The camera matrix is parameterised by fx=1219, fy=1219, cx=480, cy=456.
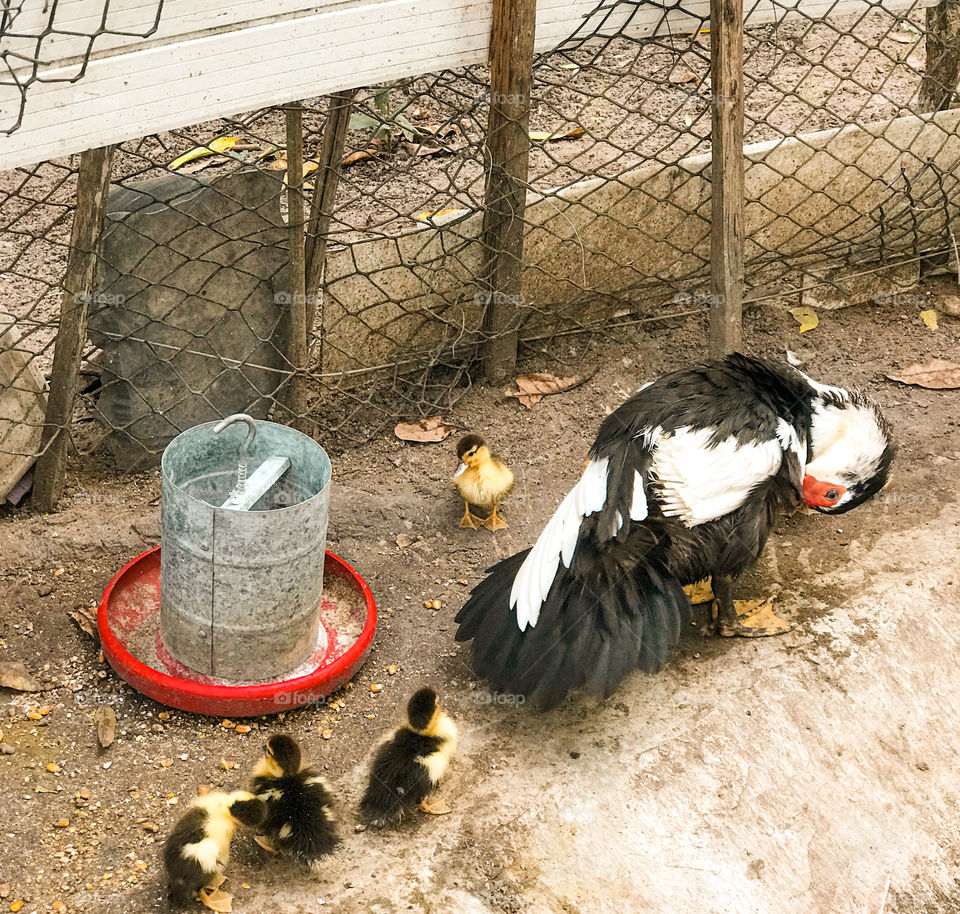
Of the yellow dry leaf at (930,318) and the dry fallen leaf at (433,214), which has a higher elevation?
the dry fallen leaf at (433,214)

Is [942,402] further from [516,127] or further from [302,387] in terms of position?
[302,387]

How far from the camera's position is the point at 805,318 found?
586 centimetres

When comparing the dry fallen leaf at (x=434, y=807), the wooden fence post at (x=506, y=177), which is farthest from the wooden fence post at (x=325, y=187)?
the dry fallen leaf at (x=434, y=807)

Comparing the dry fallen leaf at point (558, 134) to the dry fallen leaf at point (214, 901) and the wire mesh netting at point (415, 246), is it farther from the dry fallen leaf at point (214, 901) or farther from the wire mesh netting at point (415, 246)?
the dry fallen leaf at point (214, 901)

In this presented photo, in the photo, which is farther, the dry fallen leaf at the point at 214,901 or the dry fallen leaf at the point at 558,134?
the dry fallen leaf at the point at 558,134

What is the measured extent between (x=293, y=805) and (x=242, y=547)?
74 cm

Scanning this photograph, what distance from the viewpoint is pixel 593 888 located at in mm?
3215

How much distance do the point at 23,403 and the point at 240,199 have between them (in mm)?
1062

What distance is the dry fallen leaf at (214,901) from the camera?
304 centimetres

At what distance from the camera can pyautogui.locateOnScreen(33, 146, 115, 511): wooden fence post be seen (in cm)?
394

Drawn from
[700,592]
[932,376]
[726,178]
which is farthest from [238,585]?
[932,376]

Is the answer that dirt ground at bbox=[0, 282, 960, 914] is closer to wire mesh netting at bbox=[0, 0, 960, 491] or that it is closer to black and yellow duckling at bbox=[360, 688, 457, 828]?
black and yellow duckling at bbox=[360, 688, 457, 828]

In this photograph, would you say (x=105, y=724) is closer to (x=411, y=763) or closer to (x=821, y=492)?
(x=411, y=763)

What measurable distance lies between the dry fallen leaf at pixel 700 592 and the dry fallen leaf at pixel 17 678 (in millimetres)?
2218
